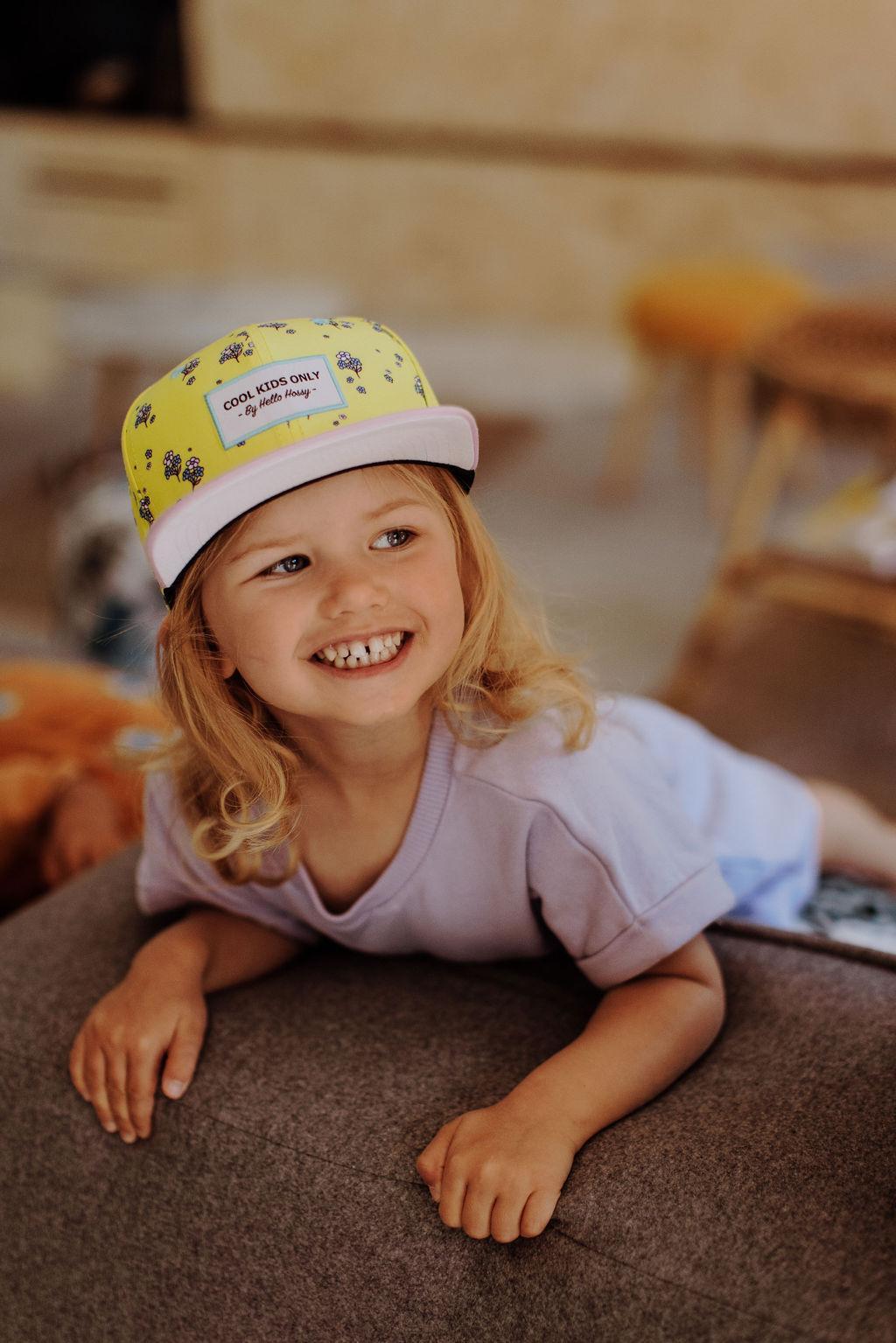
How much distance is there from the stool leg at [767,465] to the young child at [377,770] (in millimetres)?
1347

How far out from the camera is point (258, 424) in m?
0.76

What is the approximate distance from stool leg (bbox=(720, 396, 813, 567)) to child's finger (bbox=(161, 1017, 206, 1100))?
1.51 metres

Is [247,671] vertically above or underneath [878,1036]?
above

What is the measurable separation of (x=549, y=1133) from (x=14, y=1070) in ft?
1.34

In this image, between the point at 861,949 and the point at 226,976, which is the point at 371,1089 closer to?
the point at 226,976

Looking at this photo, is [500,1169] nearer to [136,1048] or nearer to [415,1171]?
[415,1171]

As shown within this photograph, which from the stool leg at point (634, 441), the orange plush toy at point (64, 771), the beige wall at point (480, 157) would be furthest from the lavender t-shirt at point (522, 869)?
the beige wall at point (480, 157)

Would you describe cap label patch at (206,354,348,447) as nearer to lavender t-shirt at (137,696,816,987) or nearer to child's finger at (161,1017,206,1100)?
lavender t-shirt at (137,696,816,987)

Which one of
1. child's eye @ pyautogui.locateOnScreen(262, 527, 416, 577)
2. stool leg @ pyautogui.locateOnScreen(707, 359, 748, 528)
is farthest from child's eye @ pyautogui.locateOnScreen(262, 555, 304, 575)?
stool leg @ pyautogui.locateOnScreen(707, 359, 748, 528)

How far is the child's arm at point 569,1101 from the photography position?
2.38 ft

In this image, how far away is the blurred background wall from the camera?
3666 millimetres

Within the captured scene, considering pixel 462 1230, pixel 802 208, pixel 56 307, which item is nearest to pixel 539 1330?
pixel 462 1230

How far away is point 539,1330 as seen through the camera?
2.34ft

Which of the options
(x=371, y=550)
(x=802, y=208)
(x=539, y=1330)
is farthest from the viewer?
(x=802, y=208)
